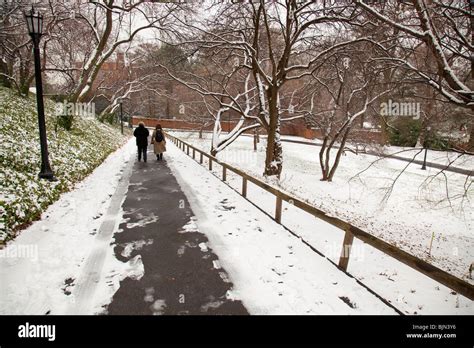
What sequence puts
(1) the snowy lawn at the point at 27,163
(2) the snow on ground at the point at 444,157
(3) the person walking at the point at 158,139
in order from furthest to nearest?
(3) the person walking at the point at 158,139, (2) the snow on ground at the point at 444,157, (1) the snowy lawn at the point at 27,163

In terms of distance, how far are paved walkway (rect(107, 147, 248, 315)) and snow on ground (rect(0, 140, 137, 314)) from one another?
248 mm

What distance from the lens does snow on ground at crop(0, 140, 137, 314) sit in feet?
10.9

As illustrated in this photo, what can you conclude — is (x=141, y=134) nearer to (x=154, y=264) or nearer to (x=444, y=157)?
(x=154, y=264)

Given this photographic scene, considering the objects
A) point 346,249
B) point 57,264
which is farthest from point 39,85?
point 346,249

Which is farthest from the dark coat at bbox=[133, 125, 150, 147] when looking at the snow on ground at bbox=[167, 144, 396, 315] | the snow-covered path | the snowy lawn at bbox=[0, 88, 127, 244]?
the snow on ground at bbox=[167, 144, 396, 315]

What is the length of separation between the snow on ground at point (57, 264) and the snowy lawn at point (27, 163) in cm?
32

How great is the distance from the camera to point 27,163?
7496 mm

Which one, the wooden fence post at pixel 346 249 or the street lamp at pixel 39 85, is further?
the street lamp at pixel 39 85

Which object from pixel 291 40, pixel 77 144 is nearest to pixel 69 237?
pixel 77 144

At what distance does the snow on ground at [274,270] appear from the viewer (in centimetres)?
347

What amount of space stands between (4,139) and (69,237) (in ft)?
16.1

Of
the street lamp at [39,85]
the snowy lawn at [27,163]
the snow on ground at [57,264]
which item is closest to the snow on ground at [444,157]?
the snow on ground at [57,264]

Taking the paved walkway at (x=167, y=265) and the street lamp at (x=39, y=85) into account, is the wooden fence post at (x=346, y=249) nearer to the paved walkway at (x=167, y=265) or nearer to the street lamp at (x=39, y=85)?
the paved walkway at (x=167, y=265)

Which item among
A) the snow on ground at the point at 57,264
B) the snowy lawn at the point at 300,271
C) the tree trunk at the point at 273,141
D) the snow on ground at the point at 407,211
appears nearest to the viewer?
the snow on ground at the point at 57,264
